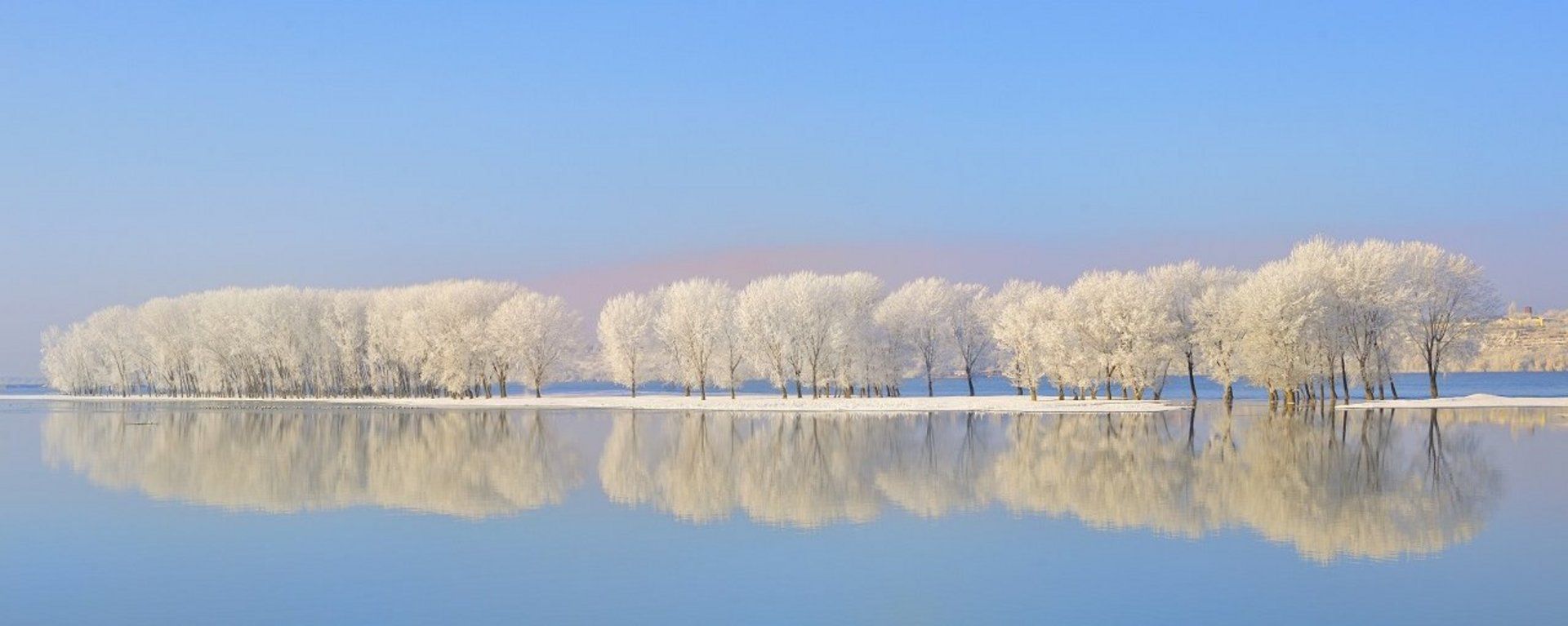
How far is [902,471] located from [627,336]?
223 feet

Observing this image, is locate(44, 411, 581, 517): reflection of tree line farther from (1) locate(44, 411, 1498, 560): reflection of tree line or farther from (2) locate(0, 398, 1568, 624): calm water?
(2) locate(0, 398, 1568, 624): calm water

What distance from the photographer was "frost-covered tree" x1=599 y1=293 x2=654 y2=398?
3939 inches

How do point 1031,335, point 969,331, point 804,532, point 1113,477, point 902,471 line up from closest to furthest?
1. point 804,532
2. point 1113,477
3. point 902,471
4. point 1031,335
5. point 969,331

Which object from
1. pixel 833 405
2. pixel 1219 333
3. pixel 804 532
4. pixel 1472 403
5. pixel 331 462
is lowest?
pixel 1472 403

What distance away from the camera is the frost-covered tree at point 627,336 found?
100062mm

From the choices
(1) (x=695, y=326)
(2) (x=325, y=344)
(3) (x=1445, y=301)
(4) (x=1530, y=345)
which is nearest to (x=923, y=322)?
(1) (x=695, y=326)

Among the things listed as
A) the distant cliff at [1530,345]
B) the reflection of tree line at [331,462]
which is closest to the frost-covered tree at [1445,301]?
the reflection of tree line at [331,462]

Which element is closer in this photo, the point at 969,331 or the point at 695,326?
Result: the point at 695,326

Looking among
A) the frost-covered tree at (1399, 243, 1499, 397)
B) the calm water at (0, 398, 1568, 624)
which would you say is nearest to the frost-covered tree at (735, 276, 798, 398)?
the frost-covered tree at (1399, 243, 1499, 397)

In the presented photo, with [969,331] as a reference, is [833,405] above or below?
below

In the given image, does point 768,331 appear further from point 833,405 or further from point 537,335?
point 537,335

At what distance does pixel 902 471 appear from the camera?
34.1 metres

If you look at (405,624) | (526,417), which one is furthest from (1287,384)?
(405,624)

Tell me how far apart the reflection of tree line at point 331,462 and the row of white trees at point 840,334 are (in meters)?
31.2
